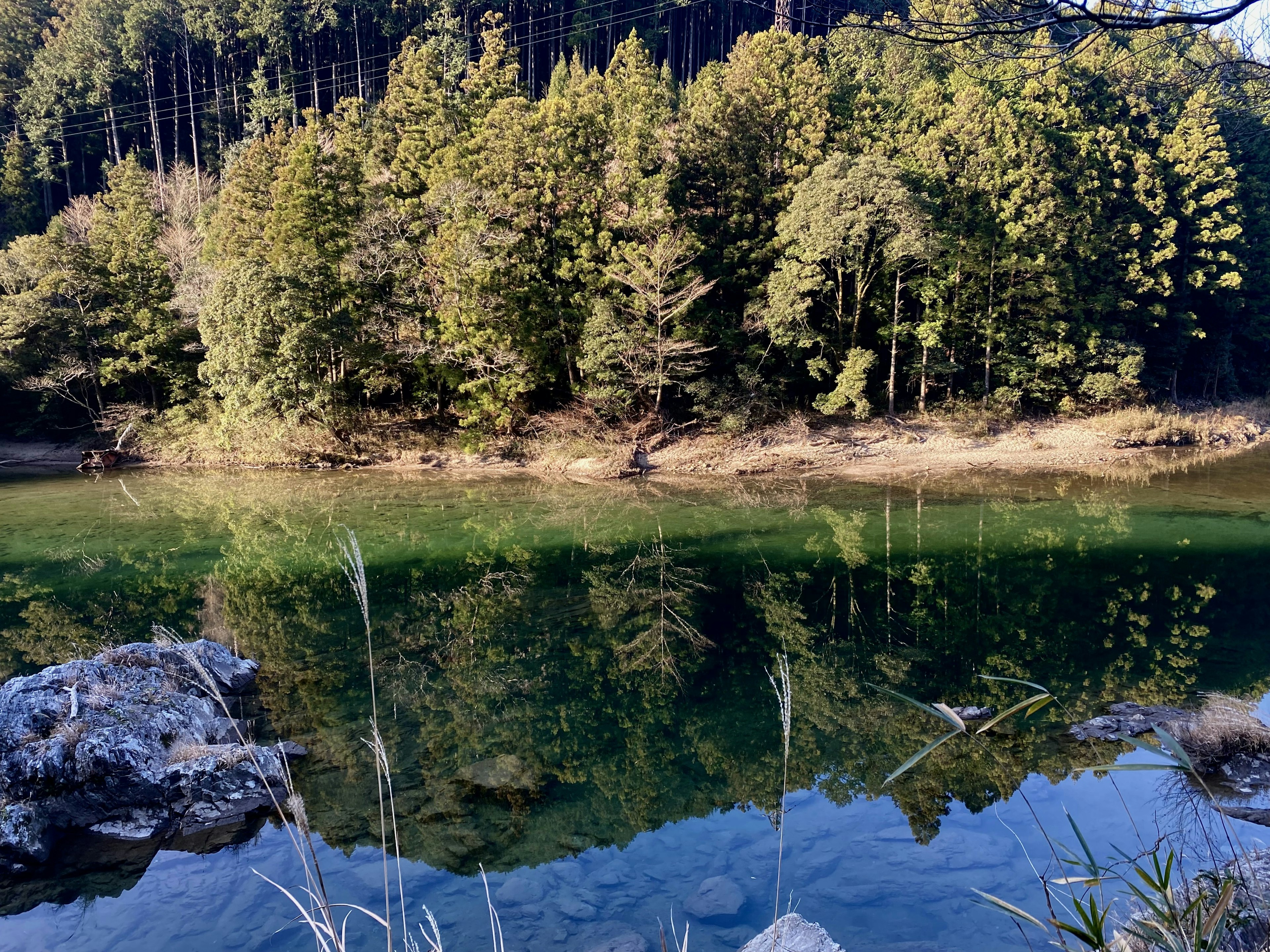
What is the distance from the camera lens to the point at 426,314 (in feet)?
82.7

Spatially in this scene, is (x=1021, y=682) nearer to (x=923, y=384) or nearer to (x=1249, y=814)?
(x=1249, y=814)

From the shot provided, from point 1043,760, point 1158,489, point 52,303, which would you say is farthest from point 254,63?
point 1043,760

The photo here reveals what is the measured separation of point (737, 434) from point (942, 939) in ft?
66.3

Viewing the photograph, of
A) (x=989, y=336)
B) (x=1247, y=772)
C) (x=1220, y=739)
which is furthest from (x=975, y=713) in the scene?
(x=989, y=336)

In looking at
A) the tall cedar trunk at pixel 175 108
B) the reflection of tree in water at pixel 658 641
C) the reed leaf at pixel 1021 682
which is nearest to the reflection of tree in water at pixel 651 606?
the reflection of tree in water at pixel 658 641

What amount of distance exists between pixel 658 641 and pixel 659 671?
101 centimetres

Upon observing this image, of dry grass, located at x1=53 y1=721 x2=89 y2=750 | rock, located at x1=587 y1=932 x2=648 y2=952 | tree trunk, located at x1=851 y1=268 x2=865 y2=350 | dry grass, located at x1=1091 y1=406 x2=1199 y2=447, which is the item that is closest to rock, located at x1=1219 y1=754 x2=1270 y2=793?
rock, located at x1=587 y1=932 x2=648 y2=952

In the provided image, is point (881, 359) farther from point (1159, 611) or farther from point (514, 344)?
point (1159, 611)

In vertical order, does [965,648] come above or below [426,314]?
below

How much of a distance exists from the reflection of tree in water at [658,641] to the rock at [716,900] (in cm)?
103

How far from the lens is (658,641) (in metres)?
11.4

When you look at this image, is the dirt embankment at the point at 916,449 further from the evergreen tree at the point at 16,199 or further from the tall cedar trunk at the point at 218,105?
the tall cedar trunk at the point at 218,105

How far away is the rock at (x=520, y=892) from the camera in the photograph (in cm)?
612

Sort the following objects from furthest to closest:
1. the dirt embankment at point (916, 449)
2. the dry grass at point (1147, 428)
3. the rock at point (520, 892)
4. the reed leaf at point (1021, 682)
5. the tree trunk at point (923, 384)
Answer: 1. the tree trunk at point (923, 384)
2. the dry grass at point (1147, 428)
3. the dirt embankment at point (916, 449)
4. the rock at point (520, 892)
5. the reed leaf at point (1021, 682)
